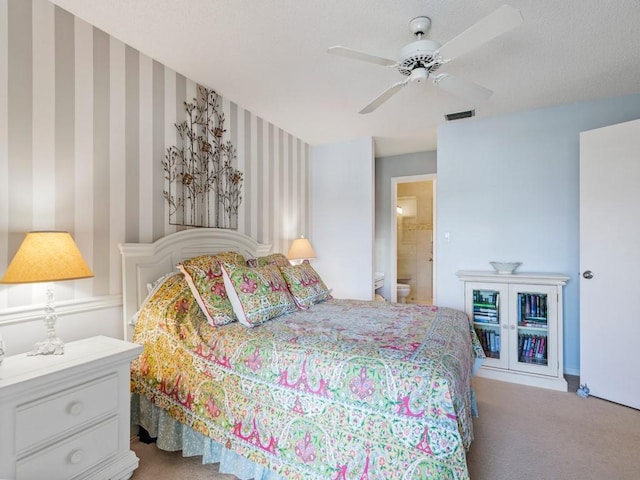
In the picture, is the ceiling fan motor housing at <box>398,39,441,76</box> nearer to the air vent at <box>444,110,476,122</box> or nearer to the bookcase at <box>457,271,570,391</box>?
the air vent at <box>444,110,476,122</box>

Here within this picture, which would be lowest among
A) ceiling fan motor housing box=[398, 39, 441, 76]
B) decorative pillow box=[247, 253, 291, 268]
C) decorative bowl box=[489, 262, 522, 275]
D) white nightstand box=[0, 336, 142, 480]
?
white nightstand box=[0, 336, 142, 480]

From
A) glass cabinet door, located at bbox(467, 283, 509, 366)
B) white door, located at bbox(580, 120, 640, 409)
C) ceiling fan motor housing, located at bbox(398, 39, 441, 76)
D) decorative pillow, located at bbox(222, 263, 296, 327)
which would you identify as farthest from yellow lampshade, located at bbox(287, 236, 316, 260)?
white door, located at bbox(580, 120, 640, 409)

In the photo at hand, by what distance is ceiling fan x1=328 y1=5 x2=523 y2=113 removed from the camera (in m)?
1.41

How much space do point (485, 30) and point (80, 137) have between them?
228 centimetres

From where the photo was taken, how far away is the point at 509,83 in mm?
2695

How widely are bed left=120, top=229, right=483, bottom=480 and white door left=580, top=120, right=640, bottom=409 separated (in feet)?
4.17

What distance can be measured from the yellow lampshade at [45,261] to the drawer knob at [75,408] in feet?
1.86

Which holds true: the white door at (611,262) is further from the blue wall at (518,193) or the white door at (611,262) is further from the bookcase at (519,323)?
the blue wall at (518,193)

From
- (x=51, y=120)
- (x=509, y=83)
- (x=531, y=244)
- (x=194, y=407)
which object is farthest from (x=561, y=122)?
(x=51, y=120)

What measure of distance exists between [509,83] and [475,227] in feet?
4.69

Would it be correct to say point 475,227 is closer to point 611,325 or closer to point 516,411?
point 611,325

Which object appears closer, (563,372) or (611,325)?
(611,325)

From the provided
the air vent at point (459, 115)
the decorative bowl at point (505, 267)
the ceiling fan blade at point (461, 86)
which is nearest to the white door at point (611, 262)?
the decorative bowl at point (505, 267)

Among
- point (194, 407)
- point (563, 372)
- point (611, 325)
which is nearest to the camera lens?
point (194, 407)
